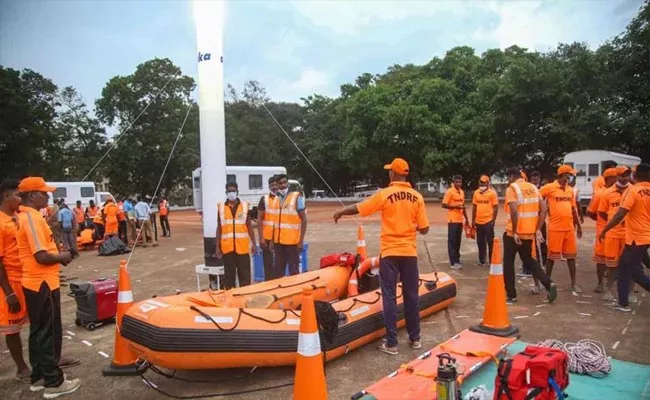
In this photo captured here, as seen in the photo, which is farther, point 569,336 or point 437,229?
point 437,229

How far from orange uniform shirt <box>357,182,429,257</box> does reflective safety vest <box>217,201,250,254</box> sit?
254 cm

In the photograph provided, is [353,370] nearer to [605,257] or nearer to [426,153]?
[605,257]

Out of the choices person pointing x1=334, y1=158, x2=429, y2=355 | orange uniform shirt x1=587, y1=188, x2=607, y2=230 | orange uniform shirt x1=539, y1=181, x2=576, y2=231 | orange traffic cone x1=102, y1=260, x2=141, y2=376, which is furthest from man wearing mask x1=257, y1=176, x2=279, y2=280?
orange uniform shirt x1=587, y1=188, x2=607, y2=230

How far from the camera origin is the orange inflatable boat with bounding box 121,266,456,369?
378 centimetres

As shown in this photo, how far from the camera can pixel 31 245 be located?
387 centimetres

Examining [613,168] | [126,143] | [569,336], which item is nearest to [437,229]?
[613,168]

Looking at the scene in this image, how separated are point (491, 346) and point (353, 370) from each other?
1397 mm

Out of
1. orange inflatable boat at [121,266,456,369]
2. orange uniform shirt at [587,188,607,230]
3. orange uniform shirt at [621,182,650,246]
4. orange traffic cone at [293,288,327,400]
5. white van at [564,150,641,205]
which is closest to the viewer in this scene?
orange traffic cone at [293,288,327,400]

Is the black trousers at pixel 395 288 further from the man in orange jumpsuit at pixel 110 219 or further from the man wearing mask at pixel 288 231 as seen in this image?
the man in orange jumpsuit at pixel 110 219

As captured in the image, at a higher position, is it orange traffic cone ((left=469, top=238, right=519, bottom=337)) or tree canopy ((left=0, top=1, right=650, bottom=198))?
tree canopy ((left=0, top=1, right=650, bottom=198))

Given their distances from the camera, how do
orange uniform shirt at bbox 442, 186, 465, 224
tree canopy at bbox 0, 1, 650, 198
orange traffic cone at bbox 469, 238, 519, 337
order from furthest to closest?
tree canopy at bbox 0, 1, 650, 198
orange uniform shirt at bbox 442, 186, 465, 224
orange traffic cone at bbox 469, 238, 519, 337

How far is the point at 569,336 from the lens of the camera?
198 inches

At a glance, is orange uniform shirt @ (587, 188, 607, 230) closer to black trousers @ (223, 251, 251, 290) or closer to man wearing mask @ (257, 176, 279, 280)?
man wearing mask @ (257, 176, 279, 280)

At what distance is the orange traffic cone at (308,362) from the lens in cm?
313
